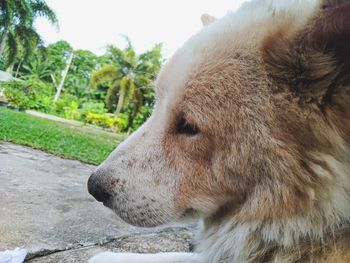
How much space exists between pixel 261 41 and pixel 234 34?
0.53 feet

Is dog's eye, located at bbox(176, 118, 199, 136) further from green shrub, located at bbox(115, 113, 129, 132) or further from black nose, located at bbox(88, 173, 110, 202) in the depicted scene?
green shrub, located at bbox(115, 113, 129, 132)

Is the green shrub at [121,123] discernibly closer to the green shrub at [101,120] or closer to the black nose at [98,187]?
the green shrub at [101,120]

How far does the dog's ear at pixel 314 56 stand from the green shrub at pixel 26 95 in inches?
1299

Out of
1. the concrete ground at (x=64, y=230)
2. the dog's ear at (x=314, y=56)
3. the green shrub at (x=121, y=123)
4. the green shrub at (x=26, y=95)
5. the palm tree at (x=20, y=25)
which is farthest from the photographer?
the green shrub at (x=121, y=123)

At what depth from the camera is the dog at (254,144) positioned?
4.58ft

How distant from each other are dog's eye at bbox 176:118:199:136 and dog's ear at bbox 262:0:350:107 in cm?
40

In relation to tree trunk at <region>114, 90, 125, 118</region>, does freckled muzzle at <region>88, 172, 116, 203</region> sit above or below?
below

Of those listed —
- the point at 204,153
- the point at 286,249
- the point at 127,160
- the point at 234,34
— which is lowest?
the point at 286,249

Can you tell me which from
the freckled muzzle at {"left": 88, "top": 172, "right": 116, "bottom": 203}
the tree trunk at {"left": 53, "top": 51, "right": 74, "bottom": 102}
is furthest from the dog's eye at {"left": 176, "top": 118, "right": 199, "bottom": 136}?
the tree trunk at {"left": 53, "top": 51, "right": 74, "bottom": 102}

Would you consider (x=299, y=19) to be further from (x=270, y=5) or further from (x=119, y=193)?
(x=119, y=193)

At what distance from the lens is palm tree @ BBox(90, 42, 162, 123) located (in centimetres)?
3797

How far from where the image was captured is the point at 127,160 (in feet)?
5.61

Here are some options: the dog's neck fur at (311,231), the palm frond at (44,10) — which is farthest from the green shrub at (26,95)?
the dog's neck fur at (311,231)

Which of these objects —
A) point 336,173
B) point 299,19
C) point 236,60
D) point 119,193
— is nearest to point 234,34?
point 236,60
